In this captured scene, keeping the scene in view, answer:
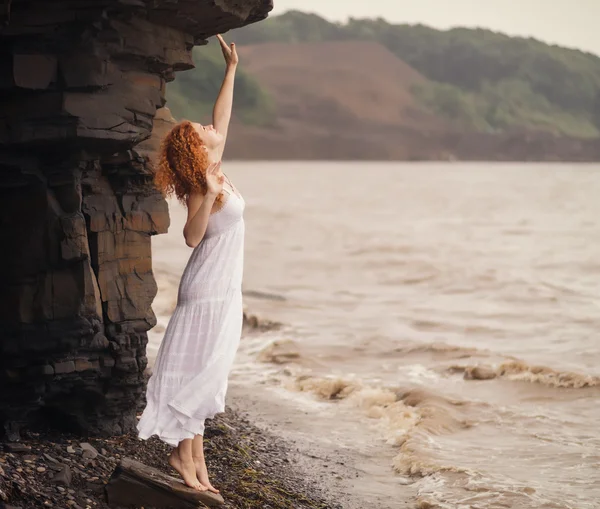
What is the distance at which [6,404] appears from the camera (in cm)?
645

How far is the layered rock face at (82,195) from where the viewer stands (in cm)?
595

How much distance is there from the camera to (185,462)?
5863 mm

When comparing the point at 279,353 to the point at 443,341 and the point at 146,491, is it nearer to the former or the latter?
the point at 443,341

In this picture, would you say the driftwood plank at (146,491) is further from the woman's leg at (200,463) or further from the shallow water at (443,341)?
the shallow water at (443,341)

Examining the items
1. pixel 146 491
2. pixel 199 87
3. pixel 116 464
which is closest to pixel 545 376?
pixel 116 464

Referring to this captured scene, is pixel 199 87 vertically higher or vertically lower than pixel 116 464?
higher

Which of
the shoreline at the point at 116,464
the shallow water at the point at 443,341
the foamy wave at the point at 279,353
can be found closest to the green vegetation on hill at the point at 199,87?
the shallow water at the point at 443,341

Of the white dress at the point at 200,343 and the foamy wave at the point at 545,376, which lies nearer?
the white dress at the point at 200,343

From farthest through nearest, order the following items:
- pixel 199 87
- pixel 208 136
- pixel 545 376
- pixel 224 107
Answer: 1. pixel 199 87
2. pixel 545 376
3. pixel 224 107
4. pixel 208 136

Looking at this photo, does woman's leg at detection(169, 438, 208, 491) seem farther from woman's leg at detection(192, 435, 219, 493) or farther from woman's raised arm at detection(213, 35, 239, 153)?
woman's raised arm at detection(213, 35, 239, 153)

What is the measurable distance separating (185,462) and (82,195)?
80.6 inches

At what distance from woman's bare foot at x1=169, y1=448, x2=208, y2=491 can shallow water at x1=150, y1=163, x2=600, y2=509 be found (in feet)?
8.21

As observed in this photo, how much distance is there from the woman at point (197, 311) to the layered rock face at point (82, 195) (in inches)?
28.5

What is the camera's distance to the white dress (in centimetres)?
574
